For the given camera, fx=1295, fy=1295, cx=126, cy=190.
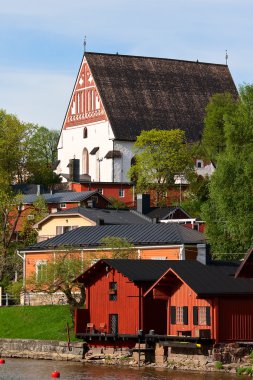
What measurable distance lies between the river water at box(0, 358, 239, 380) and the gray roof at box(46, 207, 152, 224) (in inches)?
1084

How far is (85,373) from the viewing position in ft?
200

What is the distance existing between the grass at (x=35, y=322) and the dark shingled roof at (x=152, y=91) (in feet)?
203

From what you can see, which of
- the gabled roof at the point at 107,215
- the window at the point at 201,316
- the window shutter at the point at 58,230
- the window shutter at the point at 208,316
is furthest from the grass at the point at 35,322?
the window shutter at the point at 58,230

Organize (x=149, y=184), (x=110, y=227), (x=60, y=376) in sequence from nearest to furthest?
(x=60, y=376) < (x=110, y=227) < (x=149, y=184)

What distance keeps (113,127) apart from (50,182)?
32.5ft

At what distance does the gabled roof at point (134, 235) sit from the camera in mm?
80125

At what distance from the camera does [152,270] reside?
68.1 meters

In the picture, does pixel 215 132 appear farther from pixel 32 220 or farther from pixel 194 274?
pixel 194 274

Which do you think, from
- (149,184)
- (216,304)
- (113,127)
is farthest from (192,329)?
(113,127)

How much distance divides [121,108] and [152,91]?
241 inches

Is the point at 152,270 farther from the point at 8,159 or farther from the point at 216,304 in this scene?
the point at 8,159

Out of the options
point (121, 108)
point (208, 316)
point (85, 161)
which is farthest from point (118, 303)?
point (85, 161)

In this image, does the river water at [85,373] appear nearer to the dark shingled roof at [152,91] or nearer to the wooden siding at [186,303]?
the wooden siding at [186,303]

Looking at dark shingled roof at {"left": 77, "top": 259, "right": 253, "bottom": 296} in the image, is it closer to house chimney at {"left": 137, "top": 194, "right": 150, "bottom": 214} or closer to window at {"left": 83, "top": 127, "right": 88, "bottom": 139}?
house chimney at {"left": 137, "top": 194, "right": 150, "bottom": 214}
